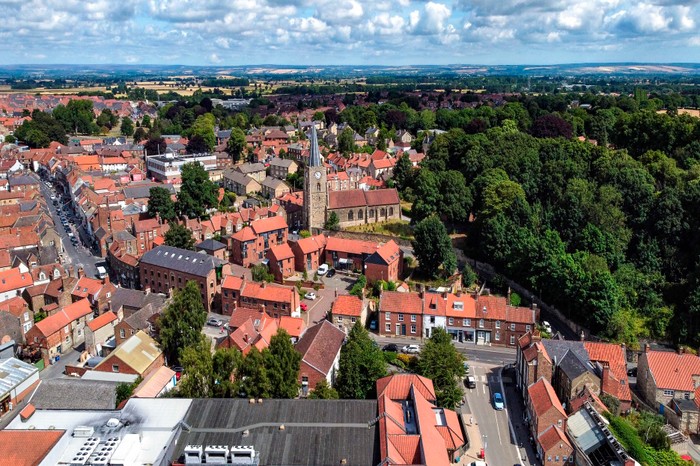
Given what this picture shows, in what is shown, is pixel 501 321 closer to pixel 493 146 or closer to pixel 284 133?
pixel 493 146

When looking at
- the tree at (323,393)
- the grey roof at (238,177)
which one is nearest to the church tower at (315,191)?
the grey roof at (238,177)

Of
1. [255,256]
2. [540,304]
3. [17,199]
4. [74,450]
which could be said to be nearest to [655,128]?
[540,304]

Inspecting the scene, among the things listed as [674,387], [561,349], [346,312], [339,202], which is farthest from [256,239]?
[674,387]

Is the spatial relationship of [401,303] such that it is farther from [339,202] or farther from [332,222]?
[339,202]

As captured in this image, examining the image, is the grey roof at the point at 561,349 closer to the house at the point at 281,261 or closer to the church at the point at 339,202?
the house at the point at 281,261

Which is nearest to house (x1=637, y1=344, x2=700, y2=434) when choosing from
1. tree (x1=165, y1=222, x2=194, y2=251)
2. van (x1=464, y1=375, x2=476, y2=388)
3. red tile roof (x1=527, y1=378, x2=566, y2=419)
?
red tile roof (x1=527, y1=378, x2=566, y2=419)

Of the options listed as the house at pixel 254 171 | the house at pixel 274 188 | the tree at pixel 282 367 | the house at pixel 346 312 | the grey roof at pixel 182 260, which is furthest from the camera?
the house at pixel 254 171
